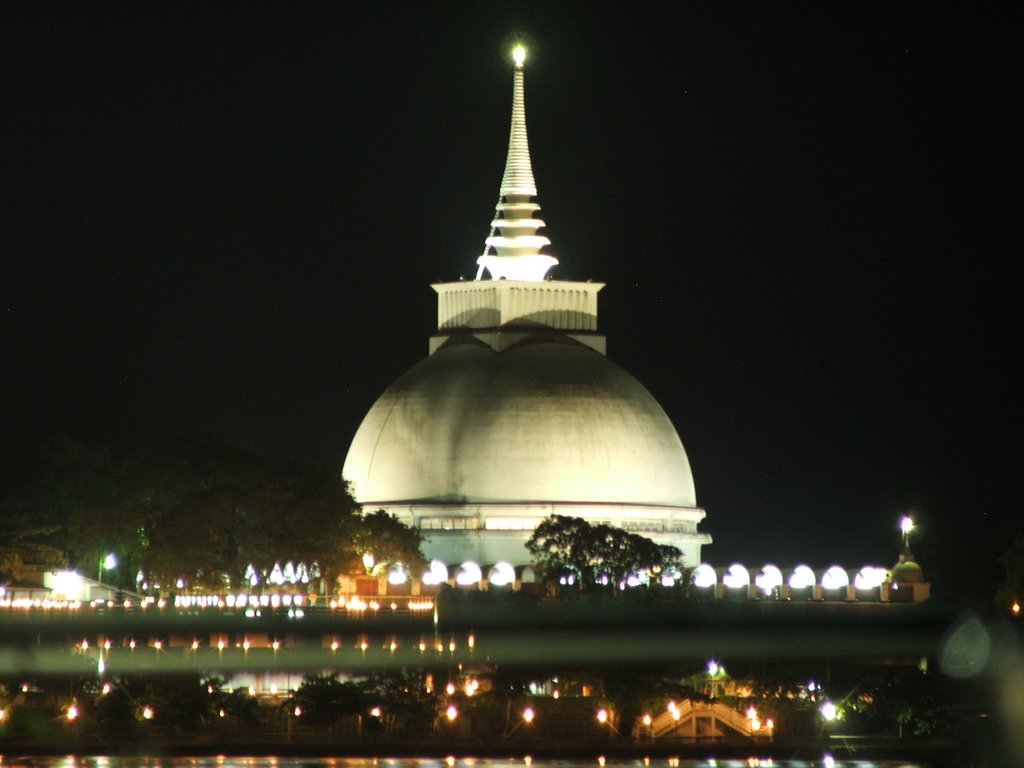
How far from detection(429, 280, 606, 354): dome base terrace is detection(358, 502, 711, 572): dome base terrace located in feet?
27.4

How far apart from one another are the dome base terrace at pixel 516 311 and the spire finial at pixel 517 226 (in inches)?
82.1

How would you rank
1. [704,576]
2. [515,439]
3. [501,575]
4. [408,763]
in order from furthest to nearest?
[515,439] → [704,576] → [501,575] → [408,763]

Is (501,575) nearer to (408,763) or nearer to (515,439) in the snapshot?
(515,439)

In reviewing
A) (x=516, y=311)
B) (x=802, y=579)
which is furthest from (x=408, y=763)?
(x=516, y=311)

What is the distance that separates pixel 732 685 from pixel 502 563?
32040 millimetres

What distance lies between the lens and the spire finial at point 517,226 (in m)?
164

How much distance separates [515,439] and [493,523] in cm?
397

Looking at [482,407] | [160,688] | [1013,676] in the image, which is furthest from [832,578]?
[160,688]

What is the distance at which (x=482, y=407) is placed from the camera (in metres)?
158

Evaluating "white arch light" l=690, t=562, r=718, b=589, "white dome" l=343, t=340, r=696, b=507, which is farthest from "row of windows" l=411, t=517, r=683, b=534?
"white arch light" l=690, t=562, r=718, b=589

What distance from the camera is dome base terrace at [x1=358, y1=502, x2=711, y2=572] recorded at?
15600cm

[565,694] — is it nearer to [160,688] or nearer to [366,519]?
[160,688]

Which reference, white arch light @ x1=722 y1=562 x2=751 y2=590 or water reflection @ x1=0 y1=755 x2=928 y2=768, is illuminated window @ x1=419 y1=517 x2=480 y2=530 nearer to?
white arch light @ x1=722 y1=562 x2=751 y2=590

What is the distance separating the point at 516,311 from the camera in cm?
16112
